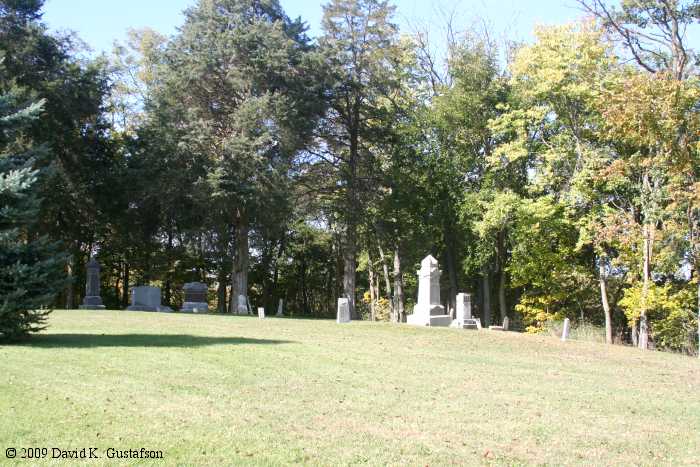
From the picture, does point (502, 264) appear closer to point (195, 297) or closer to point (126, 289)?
point (195, 297)

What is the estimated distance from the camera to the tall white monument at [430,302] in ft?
85.8

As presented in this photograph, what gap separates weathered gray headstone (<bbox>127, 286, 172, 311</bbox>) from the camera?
31516mm

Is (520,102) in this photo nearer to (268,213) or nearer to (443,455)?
(268,213)

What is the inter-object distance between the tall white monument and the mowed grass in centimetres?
919

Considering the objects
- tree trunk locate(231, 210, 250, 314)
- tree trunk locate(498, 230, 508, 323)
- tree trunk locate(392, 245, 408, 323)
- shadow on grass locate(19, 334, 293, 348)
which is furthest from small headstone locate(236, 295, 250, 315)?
shadow on grass locate(19, 334, 293, 348)

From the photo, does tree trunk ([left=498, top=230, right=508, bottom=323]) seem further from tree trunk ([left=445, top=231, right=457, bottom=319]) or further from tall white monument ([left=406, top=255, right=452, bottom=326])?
tall white monument ([left=406, top=255, right=452, bottom=326])

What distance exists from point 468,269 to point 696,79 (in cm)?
1457

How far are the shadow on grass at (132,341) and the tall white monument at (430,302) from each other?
407 inches

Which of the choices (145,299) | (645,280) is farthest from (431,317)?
(145,299)

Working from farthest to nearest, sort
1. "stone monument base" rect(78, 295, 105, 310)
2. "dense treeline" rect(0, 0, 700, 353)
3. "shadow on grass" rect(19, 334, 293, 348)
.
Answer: "stone monument base" rect(78, 295, 105, 310) < "dense treeline" rect(0, 0, 700, 353) < "shadow on grass" rect(19, 334, 293, 348)

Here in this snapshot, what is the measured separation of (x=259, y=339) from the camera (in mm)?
17250

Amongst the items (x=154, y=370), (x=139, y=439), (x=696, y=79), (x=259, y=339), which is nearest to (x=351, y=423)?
(x=139, y=439)

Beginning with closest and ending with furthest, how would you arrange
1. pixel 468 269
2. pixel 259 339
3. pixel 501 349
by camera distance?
pixel 259 339 → pixel 501 349 → pixel 468 269

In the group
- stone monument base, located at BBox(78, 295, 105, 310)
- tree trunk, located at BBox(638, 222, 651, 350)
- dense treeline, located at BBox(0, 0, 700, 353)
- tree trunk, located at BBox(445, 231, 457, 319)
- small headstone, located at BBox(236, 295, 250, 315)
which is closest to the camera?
tree trunk, located at BBox(638, 222, 651, 350)
